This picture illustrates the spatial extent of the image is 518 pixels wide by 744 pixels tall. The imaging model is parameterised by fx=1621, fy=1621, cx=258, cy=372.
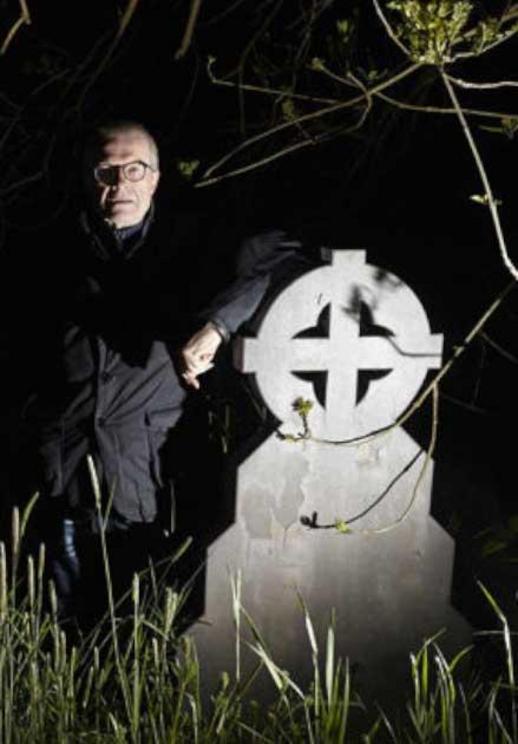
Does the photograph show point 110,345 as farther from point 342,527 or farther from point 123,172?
point 342,527

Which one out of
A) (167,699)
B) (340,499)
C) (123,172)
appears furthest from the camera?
(123,172)

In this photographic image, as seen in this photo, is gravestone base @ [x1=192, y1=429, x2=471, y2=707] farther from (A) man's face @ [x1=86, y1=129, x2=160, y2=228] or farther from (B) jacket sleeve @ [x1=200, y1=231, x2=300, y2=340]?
(A) man's face @ [x1=86, y1=129, x2=160, y2=228]

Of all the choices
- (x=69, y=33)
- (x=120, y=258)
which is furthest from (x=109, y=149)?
(x=69, y=33)

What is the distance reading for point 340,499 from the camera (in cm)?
418

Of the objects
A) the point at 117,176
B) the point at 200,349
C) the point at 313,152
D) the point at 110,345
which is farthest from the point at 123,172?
the point at 313,152

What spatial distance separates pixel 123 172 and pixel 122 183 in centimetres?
3

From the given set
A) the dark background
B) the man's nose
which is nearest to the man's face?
the man's nose

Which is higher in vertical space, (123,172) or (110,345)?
(123,172)

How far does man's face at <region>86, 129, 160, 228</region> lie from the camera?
4387 mm

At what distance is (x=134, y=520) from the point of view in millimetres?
4492

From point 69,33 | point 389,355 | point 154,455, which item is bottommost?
point 154,455

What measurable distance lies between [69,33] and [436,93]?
4.49ft

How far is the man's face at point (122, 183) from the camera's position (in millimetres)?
4387

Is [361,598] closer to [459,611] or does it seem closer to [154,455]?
[459,611]
